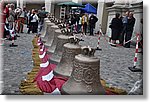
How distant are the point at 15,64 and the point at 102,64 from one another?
740mm

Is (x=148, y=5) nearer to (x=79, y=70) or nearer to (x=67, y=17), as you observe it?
(x=79, y=70)

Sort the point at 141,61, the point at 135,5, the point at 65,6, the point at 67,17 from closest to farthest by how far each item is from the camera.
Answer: the point at 141,61 < the point at 135,5 < the point at 65,6 < the point at 67,17

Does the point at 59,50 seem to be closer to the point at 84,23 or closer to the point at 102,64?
the point at 84,23

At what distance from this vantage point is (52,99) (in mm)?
2238

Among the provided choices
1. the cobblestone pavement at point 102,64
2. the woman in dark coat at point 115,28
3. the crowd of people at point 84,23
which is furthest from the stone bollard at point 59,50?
the woman in dark coat at point 115,28

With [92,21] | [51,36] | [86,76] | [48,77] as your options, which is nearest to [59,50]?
[92,21]

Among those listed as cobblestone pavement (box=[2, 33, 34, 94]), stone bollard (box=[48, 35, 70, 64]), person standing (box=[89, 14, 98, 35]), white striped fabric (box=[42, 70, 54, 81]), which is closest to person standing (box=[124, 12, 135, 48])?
person standing (box=[89, 14, 98, 35])

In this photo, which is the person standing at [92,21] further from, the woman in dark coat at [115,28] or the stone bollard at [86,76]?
the stone bollard at [86,76]

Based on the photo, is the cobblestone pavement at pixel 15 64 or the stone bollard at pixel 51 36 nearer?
the cobblestone pavement at pixel 15 64

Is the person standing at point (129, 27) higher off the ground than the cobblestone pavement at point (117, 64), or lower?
higher

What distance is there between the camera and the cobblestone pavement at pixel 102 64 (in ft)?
7.89

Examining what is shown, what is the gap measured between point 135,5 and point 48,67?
887 millimetres

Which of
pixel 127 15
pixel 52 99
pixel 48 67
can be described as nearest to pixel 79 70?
pixel 52 99

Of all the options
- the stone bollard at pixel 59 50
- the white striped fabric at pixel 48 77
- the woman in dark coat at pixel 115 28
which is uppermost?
the woman in dark coat at pixel 115 28
